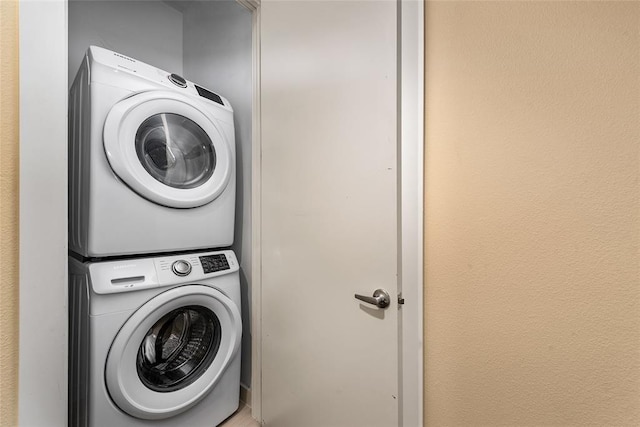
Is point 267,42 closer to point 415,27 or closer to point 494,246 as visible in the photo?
A: point 415,27

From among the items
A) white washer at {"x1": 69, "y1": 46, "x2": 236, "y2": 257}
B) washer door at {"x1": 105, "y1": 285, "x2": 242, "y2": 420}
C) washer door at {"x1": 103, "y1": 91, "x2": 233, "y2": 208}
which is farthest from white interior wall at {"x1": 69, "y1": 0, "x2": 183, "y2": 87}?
washer door at {"x1": 105, "y1": 285, "x2": 242, "y2": 420}

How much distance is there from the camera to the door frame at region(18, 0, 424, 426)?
27.0 inches

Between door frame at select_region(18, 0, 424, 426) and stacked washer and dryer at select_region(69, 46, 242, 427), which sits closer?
door frame at select_region(18, 0, 424, 426)

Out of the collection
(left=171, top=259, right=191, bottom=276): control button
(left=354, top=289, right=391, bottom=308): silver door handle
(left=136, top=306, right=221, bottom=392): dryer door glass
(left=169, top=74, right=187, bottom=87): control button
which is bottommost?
(left=136, top=306, right=221, bottom=392): dryer door glass

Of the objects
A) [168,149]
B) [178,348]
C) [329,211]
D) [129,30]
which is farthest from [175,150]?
[129,30]

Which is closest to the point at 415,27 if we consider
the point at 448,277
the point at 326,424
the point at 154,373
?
the point at 448,277

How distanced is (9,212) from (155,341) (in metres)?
0.76

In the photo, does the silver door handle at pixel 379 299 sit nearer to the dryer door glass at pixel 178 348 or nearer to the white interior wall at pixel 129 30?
the dryer door glass at pixel 178 348

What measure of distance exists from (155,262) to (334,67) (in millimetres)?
1025

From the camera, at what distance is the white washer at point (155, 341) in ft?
3.27

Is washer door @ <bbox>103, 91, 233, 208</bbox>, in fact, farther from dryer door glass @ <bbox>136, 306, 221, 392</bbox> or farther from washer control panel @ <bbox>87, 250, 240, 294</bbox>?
dryer door glass @ <bbox>136, 306, 221, 392</bbox>

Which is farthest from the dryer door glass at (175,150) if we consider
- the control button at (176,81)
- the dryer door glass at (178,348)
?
the dryer door glass at (178,348)

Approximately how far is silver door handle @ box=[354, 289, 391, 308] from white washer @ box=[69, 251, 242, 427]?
72 cm

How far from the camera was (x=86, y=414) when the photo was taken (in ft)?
3.25
